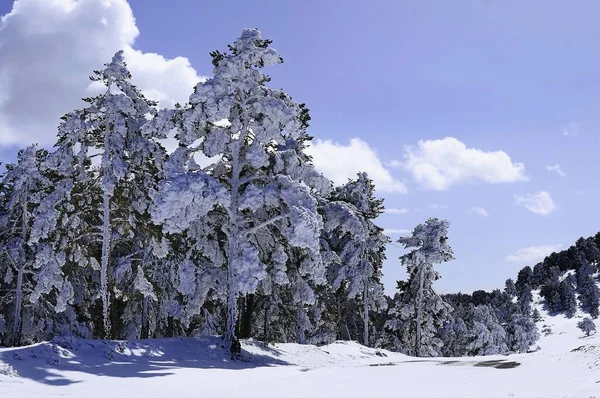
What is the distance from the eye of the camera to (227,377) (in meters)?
13.3

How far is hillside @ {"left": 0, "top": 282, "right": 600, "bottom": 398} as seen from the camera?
36.0 feet

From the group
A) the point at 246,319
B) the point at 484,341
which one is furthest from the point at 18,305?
the point at 484,341

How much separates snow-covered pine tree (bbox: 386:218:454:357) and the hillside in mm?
21336

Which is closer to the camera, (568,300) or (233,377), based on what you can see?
(233,377)

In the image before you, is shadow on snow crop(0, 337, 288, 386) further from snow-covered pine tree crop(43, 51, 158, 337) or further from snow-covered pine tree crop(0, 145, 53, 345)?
snow-covered pine tree crop(0, 145, 53, 345)

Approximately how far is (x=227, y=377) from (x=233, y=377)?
17 cm

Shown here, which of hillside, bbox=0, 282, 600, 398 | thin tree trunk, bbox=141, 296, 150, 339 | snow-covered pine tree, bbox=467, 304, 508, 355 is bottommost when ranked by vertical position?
snow-covered pine tree, bbox=467, 304, 508, 355

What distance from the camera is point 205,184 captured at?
19.2 m

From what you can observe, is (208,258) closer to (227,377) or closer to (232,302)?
(232,302)

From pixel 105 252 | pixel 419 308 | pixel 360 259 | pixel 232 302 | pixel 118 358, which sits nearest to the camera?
pixel 118 358

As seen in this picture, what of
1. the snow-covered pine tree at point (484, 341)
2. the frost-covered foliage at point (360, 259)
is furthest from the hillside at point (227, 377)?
the snow-covered pine tree at point (484, 341)

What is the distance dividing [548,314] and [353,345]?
475 feet

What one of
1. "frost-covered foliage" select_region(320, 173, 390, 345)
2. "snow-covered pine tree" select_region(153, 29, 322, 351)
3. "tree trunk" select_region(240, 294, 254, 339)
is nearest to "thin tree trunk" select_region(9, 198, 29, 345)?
"tree trunk" select_region(240, 294, 254, 339)

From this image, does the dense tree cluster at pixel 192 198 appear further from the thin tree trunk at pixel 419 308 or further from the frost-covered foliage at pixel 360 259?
the thin tree trunk at pixel 419 308
